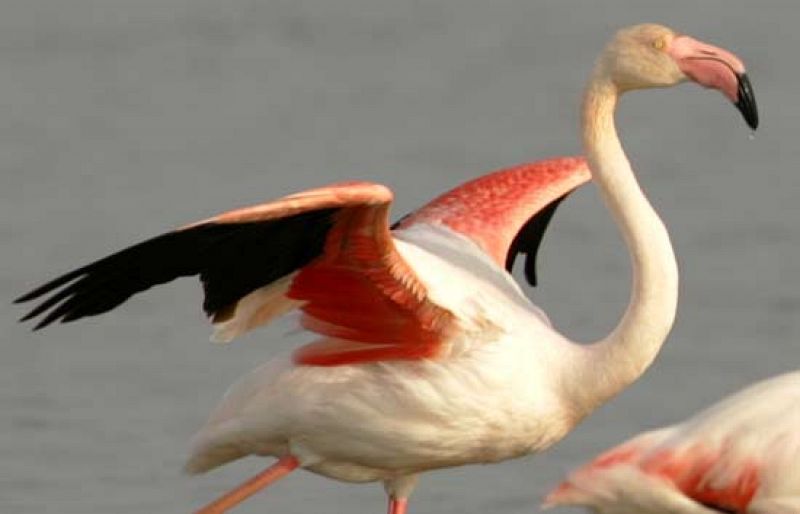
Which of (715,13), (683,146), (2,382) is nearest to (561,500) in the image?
(2,382)

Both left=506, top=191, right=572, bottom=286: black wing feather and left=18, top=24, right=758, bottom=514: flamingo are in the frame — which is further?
left=506, top=191, right=572, bottom=286: black wing feather

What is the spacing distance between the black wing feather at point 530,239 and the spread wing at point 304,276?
141 cm

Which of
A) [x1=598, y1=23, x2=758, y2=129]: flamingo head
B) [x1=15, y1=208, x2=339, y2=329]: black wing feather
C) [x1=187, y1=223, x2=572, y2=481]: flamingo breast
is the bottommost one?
[x1=187, y1=223, x2=572, y2=481]: flamingo breast

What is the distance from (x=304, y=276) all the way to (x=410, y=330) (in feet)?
1.27

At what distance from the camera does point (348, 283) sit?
9.16 m

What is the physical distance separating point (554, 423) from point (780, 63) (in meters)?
8.94

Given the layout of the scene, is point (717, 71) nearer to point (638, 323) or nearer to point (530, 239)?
point (638, 323)

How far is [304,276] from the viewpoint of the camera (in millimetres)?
9203

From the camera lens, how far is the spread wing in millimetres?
8523

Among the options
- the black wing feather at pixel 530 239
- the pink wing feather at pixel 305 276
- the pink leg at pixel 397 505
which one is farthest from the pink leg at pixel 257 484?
the black wing feather at pixel 530 239

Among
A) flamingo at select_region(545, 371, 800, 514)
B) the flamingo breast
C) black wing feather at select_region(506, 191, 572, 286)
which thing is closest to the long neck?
the flamingo breast

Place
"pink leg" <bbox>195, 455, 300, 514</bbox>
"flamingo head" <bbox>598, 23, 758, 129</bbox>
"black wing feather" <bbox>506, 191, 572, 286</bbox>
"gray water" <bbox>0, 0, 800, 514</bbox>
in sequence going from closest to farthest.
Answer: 1. "flamingo head" <bbox>598, 23, 758, 129</bbox>
2. "pink leg" <bbox>195, 455, 300, 514</bbox>
3. "black wing feather" <bbox>506, 191, 572, 286</bbox>
4. "gray water" <bbox>0, 0, 800, 514</bbox>

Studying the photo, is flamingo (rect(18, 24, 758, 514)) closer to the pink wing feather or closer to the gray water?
the pink wing feather

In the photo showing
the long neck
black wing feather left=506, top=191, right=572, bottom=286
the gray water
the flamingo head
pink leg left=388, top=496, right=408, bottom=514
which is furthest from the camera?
the gray water
